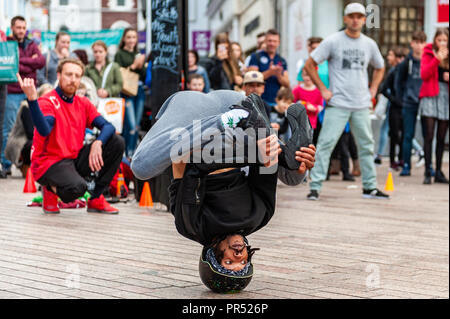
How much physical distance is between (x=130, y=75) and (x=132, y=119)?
2.06 feet

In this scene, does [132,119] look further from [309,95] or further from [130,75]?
[309,95]

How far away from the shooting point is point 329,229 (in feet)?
24.6

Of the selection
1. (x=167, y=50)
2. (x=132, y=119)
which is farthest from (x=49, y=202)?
(x=132, y=119)

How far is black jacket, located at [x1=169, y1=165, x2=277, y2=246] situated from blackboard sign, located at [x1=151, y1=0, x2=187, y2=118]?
420 centimetres

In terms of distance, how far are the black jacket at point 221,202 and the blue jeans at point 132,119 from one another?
8.40 metres

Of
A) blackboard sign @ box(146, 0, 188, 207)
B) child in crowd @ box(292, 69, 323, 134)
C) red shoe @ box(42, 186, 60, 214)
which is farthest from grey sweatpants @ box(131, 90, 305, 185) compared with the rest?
child in crowd @ box(292, 69, 323, 134)

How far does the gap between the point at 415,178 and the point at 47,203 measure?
262 inches

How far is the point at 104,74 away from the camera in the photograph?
40.6ft

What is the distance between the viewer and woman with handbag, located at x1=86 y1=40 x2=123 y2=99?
1234cm

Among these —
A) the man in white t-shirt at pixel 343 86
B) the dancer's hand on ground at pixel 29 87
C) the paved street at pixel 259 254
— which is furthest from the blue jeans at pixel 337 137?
the dancer's hand on ground at pixel 29 87

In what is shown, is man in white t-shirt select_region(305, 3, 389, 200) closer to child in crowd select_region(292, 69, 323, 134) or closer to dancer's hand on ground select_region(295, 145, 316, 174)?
child in crowd select_region(292, 69, 323, 134)
